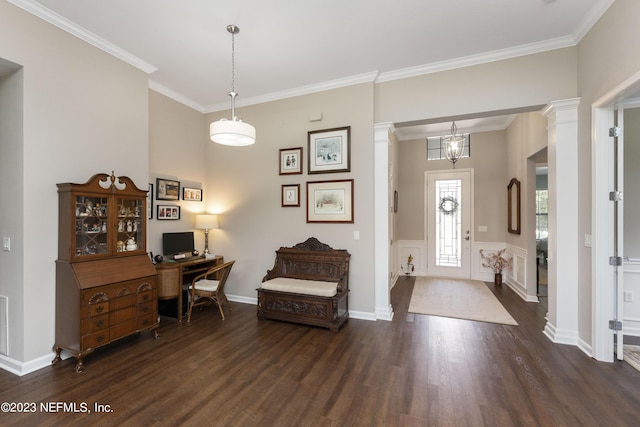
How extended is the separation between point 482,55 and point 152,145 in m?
4.59

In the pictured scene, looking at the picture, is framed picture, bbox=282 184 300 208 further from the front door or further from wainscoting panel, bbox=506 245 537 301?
wainscoting panel, bbox=506 245 537 301

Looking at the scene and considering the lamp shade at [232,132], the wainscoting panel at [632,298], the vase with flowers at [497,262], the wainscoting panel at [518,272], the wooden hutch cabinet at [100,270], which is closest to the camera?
the lamp shade at [232,132]

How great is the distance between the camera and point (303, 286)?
12.2 ft

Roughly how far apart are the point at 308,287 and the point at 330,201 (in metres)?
1.30

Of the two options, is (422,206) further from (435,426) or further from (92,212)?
(92,212)

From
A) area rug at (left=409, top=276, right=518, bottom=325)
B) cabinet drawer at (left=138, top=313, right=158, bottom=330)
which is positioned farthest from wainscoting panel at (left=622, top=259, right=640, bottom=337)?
cabinet drawer at (left=138, top=313, right=158, bottom=330)

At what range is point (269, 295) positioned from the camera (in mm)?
3883

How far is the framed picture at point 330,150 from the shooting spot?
4090mm

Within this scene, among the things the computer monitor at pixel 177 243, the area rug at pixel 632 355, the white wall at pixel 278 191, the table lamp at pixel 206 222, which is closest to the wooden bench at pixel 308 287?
the white wall at pixel 278 191

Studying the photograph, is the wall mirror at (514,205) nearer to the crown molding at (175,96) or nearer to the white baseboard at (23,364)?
the crown molding at (175,96)

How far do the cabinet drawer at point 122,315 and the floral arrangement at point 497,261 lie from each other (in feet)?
20.9

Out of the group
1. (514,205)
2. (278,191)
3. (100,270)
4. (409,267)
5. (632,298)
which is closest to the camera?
(100,270)

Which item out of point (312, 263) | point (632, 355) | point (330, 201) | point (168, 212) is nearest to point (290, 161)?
point (330, 201)

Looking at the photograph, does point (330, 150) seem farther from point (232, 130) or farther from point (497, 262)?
point (497, 262)
